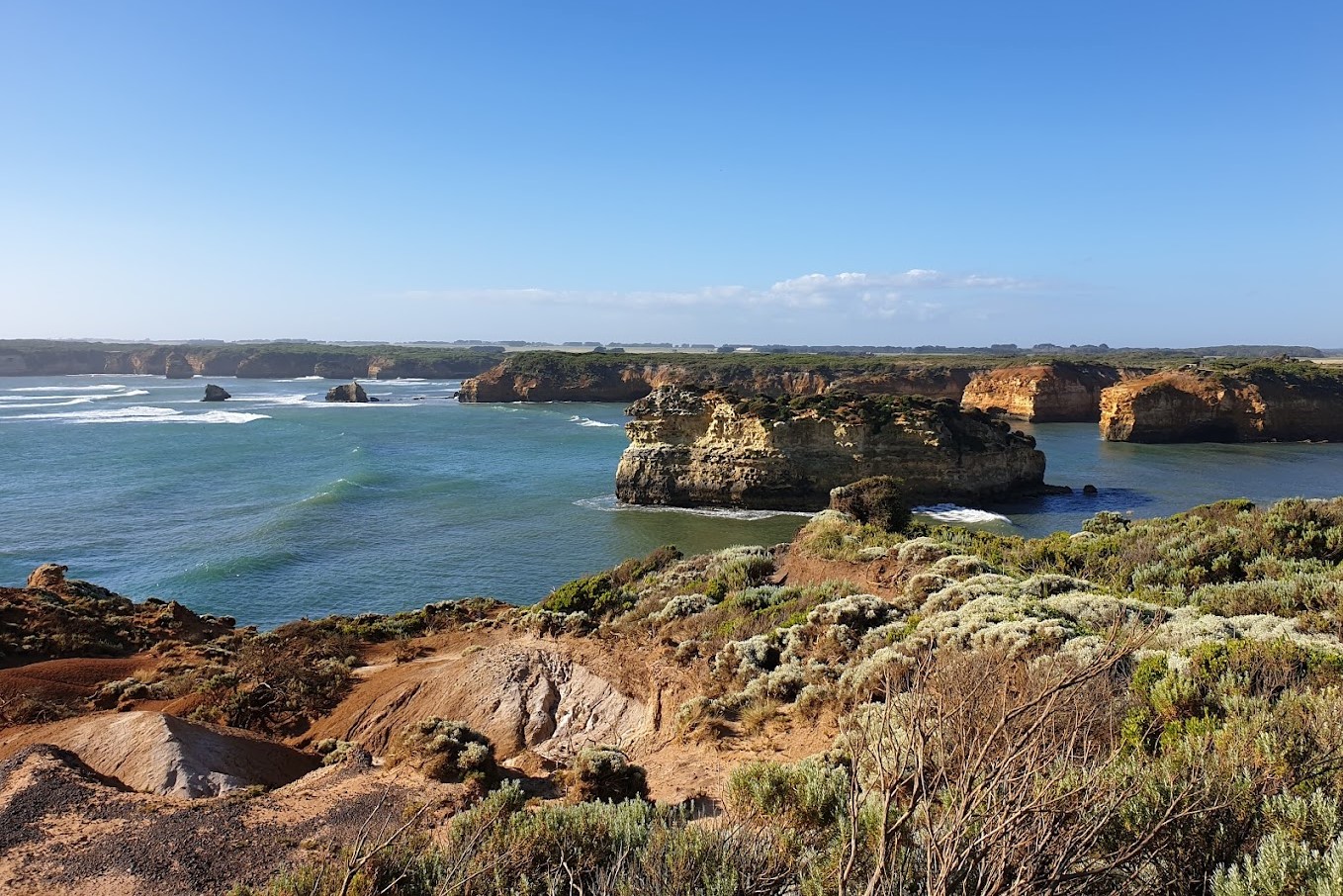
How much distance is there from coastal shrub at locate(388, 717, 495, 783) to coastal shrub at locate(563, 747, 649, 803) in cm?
102

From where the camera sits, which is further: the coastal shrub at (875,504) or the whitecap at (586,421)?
the whitecap at (586,421)

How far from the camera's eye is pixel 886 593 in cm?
1398

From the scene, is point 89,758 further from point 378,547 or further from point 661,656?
point 378,547

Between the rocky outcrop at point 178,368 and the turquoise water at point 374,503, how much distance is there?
80901 mm

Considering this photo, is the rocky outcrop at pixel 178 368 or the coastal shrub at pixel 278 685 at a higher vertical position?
the rocky outcrop at pixel 178 368

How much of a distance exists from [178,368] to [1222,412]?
513ft

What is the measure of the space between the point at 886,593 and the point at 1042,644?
5.75 metres

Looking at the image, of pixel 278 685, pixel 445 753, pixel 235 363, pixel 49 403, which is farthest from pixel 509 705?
pixel 235 363

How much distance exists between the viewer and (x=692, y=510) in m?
35.4

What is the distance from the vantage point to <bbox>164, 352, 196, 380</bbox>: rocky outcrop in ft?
453

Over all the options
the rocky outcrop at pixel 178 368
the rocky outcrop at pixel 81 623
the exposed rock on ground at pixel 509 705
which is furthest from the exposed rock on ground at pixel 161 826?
the rocky outcrop at pixel 178 368

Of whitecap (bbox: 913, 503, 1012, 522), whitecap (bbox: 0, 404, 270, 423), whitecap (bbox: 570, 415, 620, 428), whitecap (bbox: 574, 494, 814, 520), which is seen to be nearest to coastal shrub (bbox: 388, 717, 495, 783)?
whitecap (bbox: 574, 494, 814, 520)

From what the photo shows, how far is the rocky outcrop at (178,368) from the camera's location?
453ft

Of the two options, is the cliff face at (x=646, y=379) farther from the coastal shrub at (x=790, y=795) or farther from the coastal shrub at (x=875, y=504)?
the coastal shrub at (x=790, y=795)
